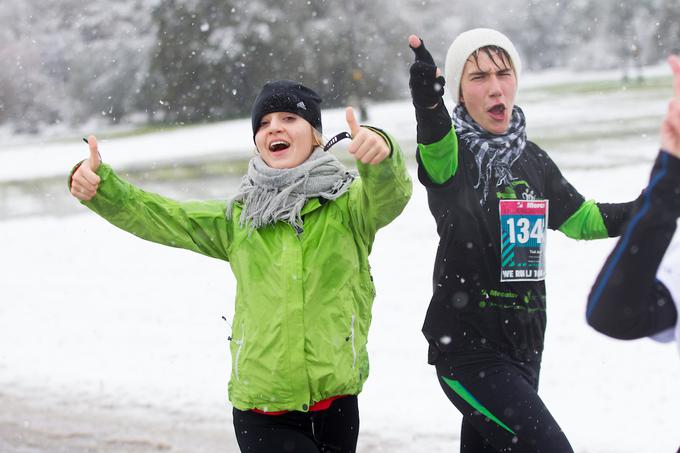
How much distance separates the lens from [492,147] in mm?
2934

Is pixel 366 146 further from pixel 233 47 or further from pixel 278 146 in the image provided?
pixel 233 47

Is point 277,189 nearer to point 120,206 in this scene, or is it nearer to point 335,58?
point 120,206

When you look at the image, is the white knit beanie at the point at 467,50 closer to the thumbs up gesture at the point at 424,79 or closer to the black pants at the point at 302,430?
the thumbs up gesture at the point at 424,79

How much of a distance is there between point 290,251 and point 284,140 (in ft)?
1.28

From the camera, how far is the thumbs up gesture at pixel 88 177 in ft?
9.02

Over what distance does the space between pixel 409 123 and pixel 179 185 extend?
9539mm

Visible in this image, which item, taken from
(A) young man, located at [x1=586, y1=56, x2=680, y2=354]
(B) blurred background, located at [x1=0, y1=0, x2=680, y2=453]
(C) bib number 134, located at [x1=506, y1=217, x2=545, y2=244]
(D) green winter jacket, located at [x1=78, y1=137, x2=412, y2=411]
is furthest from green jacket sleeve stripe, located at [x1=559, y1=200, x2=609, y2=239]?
(A) young man, located at [x1=586, y1=56, x2=680, y2=354]

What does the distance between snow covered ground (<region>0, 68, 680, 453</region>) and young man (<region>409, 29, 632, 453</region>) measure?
1733 millimetres

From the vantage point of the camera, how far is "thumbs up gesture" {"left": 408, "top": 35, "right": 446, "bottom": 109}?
2490 mm

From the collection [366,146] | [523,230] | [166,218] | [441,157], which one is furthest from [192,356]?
[366,146]

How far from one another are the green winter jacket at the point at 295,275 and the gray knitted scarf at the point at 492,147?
33 centimetres

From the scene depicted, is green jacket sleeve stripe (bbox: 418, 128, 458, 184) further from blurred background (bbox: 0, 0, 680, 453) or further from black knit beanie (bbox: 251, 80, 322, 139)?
blurred background (bbox: 0, 0, 680, 453)

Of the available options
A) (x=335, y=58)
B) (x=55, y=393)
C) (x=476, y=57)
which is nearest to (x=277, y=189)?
(x=476, y=57)

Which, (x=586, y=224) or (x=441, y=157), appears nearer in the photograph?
(x=441, y=157)
